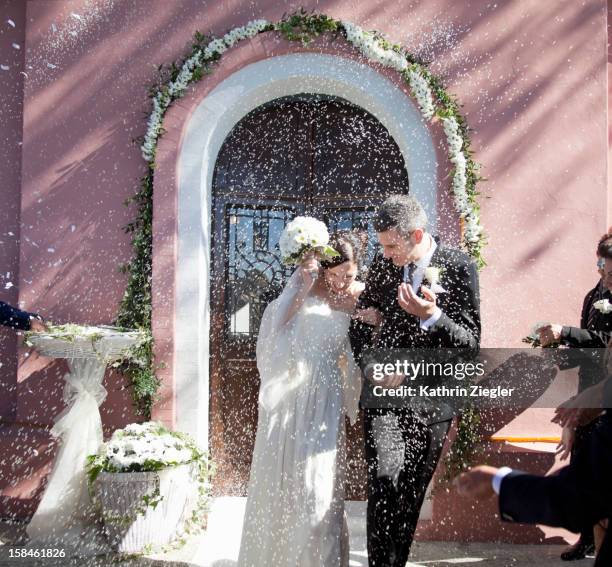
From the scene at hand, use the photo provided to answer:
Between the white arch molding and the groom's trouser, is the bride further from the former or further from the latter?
the white arch molding

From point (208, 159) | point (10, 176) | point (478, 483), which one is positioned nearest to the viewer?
point (478, 483)

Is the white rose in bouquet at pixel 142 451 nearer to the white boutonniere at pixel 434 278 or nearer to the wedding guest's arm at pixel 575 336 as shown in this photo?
the white boutonniere at pixel 434 278

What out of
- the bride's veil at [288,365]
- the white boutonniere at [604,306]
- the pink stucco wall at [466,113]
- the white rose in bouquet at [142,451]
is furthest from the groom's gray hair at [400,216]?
the white rose in bouquet at [142,451]

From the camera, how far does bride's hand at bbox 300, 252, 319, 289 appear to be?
3693mm

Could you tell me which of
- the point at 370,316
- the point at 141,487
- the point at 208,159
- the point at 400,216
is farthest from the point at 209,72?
the point at 141,487

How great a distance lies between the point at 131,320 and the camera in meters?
4.64

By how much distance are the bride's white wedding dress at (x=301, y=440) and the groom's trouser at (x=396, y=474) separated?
24cm

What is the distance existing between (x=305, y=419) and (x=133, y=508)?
4.17 feet

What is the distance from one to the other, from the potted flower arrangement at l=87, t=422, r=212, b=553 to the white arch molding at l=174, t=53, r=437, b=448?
468 millimetres

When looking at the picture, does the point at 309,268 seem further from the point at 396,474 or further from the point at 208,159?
the point at 208,159

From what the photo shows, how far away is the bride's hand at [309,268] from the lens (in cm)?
369

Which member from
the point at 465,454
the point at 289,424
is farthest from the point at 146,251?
the point at 465,454

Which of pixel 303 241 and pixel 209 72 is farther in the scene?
pixel 209 72

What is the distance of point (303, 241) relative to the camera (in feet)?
12.0
